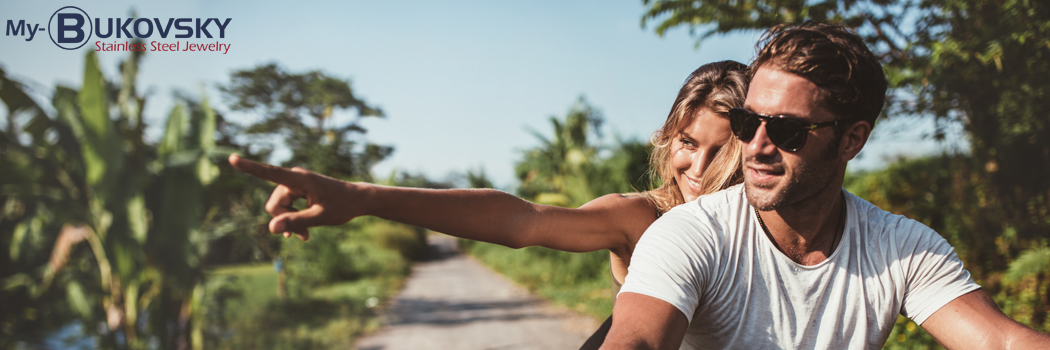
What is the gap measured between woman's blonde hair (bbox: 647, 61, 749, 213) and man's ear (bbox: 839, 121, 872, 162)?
1.34 feet

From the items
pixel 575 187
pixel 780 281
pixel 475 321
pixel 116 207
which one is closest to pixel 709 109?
pixel 780 281

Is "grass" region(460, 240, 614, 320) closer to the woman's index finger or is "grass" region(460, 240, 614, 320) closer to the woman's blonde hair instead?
the woman's blonde hair

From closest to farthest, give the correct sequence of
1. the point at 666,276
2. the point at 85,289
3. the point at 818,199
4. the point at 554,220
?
the point at 666,276
the point at 818,199
the point at 554,220
the point at 85,289

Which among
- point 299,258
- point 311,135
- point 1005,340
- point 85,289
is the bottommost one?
point 299,258

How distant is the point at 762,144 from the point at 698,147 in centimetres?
60

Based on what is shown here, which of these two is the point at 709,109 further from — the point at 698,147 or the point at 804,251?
the point at 804,251

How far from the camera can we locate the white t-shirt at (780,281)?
1.39 metres

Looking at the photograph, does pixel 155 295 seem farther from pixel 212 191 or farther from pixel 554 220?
pixel 554 220

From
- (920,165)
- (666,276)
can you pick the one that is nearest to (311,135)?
(920,165)

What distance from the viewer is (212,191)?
625cm


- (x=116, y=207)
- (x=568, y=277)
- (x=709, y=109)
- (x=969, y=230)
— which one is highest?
(x=709, y=109)

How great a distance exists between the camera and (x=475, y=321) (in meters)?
9.23

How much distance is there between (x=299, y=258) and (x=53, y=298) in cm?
767

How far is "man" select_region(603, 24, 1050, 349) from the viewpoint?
140 centimetres
